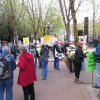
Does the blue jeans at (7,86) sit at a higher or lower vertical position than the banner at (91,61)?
lower

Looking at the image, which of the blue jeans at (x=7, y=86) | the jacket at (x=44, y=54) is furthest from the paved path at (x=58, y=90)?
the blue jeans at (x=7, y=86)

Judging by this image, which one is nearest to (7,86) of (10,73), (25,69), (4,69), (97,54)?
(10,73)

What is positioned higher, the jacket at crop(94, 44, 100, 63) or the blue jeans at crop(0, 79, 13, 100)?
the jacket at crop(94, 44, 100, 63)

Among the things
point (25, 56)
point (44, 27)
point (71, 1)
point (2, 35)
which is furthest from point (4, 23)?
point (25, 56)

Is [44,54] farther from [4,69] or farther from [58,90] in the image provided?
[4,69]

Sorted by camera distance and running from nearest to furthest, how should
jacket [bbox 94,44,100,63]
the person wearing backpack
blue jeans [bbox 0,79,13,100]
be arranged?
the person wearing backpack < blue jeans [bbox 0,79,13,100] < jacket [bbox 94,44,100,63]

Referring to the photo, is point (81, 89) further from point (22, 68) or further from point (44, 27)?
point (44, 27)

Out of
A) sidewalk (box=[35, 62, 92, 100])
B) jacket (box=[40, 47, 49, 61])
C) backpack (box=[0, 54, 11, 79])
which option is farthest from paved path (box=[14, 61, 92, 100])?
backpack (box=[0, 54, 11, 79])

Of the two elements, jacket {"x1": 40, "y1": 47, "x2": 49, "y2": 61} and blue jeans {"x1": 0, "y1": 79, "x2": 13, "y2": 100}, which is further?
jacket {"x1": 40, "y1": 47, "x2": 49, "y2": 61}

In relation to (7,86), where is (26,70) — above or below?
above

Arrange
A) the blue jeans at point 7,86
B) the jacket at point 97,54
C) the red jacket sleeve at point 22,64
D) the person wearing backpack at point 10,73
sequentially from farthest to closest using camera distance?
the jacket at point 97,54 < the red jacket sleeve at point 22,64 < the blue jeans at point 7,86 < the person wearing backpack at point 10,73

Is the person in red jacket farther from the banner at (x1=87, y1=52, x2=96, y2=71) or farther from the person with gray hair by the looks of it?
the banner at (x1=87, y1=52, x2=96, y2=71)

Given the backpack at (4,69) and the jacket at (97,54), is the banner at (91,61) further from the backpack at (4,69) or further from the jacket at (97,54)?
the backpack at (4,69)

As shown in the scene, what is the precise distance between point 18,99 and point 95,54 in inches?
128
